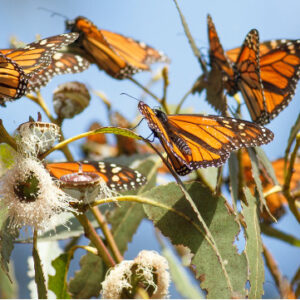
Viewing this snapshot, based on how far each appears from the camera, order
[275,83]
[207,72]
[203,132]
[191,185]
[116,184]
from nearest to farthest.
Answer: [191,185], [116,184], [203,132], [207,72], [275,83]

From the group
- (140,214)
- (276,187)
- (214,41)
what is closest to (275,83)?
(214,41)

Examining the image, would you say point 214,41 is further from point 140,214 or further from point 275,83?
point 140,214

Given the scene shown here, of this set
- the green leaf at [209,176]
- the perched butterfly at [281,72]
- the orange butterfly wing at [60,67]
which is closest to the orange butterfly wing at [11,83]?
the orange butterfly wing at [60,67]

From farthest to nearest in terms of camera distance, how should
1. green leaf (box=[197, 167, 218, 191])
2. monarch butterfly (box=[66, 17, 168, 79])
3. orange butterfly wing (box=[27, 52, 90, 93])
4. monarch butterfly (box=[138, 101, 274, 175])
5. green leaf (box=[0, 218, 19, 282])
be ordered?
monarch butterfly (box=[66, 17, 168, 79]), green leaf (box=[197, 167, 218, 191]), orange butterfly wing (box=[27, 52, 90, 93]), monarch butterfly (box=[138, 101, 274, 175]), green leaf (box=[0, 218, 19, 282])

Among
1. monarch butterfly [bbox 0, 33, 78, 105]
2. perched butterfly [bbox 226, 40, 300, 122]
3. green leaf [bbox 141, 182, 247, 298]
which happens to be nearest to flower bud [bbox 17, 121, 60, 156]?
monarch butterfly [bbox 0, 33, 78, 105]

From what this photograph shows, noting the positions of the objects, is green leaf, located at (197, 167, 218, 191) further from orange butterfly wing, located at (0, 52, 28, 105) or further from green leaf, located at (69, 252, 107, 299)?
orange butterfly wing, located at (0, 52, 28, 105)

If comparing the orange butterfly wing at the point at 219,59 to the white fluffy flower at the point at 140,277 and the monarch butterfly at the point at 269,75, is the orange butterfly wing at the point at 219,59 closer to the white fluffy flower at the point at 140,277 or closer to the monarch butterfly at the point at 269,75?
the monarch butterfly at the point at 269,75
